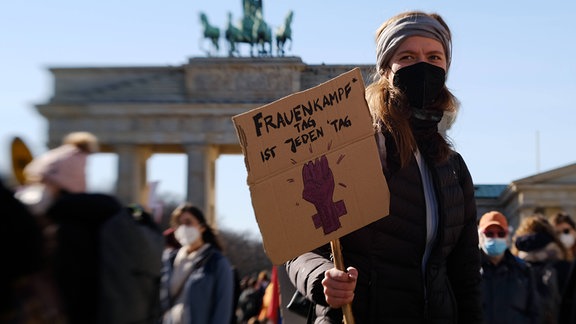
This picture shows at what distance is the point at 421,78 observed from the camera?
4.39m

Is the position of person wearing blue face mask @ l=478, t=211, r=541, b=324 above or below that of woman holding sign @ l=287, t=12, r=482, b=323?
below

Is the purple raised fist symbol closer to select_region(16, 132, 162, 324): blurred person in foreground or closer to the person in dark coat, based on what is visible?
select_region(16, 132, 162, 324): blurred person in foreground

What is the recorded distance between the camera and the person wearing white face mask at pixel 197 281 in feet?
29.3

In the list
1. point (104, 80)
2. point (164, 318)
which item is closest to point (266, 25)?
point (104, 80)

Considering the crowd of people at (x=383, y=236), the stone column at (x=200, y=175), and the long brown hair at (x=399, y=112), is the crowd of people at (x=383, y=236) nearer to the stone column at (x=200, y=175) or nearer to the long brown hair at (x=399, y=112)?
the long brown hair at (x=399, y=112)

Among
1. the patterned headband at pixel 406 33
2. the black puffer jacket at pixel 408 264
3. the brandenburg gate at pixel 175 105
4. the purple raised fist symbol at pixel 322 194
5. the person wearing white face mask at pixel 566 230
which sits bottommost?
the person wearing white face mask at pixel 566 230

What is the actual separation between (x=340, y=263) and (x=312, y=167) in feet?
1.24

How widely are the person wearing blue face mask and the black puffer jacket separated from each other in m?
4.86

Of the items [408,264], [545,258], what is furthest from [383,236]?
[545,258]

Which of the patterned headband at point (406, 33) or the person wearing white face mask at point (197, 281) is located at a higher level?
the patterned headband at point (406, 33)

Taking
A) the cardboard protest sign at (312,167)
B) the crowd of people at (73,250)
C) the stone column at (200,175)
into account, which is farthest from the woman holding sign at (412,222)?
the stone column at (200,175)

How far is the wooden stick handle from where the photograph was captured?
13.2 ft

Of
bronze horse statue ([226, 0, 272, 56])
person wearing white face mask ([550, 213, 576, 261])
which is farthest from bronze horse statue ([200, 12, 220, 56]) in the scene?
person wearing white face mask ([550, 213, 576, 261])

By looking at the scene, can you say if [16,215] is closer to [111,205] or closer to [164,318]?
[111,205]
